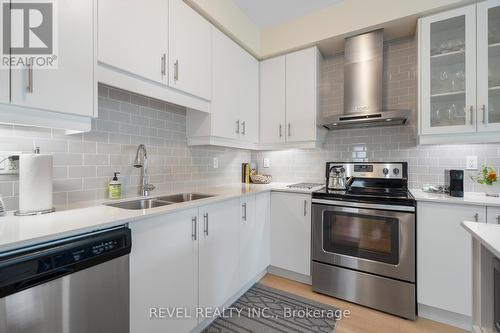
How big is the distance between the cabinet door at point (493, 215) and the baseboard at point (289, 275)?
4.71ft

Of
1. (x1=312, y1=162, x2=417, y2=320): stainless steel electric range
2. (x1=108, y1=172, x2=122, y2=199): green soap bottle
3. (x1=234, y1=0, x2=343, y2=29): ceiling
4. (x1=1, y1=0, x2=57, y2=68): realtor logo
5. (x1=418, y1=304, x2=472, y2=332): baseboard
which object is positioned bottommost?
(x1=418, y1=304, x2=472, y2=332): baseboard

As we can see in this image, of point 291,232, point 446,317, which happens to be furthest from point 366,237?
point 446,317

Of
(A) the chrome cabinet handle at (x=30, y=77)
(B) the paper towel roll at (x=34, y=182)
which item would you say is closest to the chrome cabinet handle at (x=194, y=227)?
(B) the paper towel roll at (x=34, y=182)

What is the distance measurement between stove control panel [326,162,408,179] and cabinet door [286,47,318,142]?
517mm

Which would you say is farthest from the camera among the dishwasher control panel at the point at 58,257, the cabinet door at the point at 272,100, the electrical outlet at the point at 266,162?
the electrical outlet at the point at 266,162

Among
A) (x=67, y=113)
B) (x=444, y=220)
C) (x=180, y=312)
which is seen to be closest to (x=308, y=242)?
(x=444, y=220)

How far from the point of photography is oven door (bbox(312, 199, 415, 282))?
1744 millimetres

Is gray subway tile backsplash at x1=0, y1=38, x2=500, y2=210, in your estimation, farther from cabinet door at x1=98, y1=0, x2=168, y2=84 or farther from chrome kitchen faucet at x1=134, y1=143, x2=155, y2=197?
cabinet door at x1=98, y1=0, x2=168, y2=84

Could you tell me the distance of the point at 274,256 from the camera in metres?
2.36

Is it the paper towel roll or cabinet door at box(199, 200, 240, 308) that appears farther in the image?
cabinet door at box(199, 200, 240, 308)

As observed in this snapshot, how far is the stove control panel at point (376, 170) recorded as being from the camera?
2227mm

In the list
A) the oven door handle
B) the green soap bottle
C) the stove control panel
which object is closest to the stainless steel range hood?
the stove control panel

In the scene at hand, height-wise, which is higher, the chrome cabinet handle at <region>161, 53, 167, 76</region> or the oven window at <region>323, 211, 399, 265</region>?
the chrome cabinet handle at <region>161, 53, 167, 76</region>

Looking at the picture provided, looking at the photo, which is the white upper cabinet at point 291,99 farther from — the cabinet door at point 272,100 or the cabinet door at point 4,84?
the cabinet door at point 4,84
